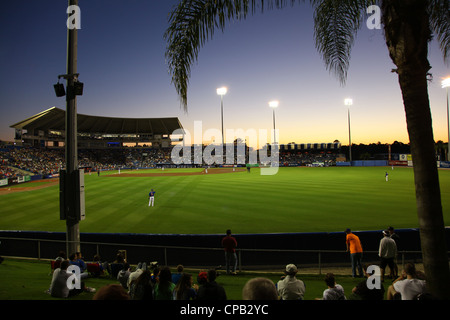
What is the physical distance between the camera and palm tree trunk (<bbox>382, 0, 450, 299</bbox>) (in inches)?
129

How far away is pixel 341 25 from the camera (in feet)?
16.0

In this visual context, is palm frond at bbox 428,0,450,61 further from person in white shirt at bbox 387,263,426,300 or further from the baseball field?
the baseball field

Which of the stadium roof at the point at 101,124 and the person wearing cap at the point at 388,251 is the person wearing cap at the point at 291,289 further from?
the stadium roof at the point at 101,124

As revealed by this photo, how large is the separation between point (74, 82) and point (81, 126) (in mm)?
96630

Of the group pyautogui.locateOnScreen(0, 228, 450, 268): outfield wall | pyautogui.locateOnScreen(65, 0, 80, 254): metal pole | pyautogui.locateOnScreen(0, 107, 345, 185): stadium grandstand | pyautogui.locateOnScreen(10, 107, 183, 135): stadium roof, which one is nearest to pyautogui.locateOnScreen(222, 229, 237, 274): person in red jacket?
pyautogui.locateOnScreen(0, 228, 450, 268): outfield wall

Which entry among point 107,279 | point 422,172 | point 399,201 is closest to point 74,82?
point 107,279

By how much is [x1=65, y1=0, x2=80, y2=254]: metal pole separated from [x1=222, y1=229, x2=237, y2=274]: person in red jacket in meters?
4.74

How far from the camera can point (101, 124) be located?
3863 inches

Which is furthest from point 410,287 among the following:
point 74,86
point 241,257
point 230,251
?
point 74,86

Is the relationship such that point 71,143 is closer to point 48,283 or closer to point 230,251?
point 48,283

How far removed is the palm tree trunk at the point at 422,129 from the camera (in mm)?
3283

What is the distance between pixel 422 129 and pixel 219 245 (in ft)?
31.3

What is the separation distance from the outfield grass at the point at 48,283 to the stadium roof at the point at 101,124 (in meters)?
78.3
